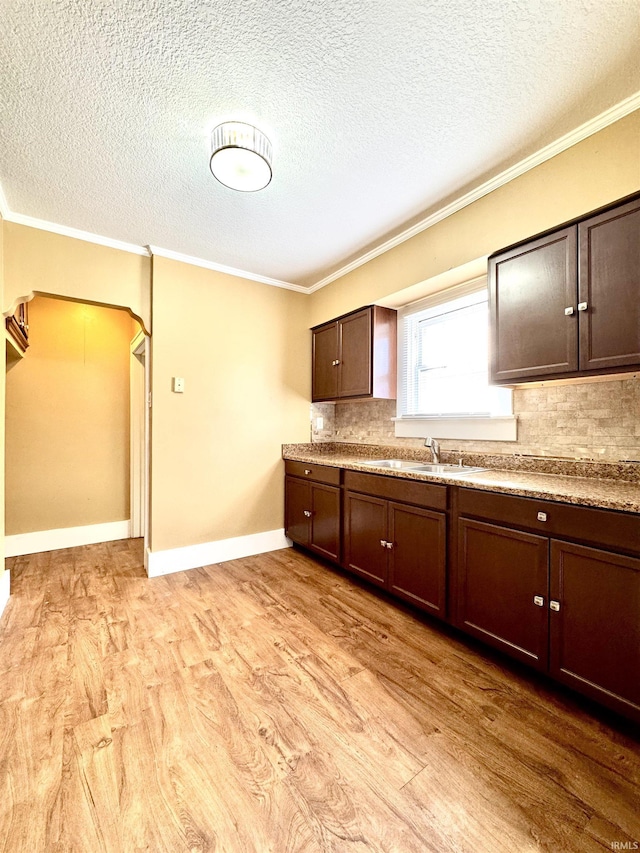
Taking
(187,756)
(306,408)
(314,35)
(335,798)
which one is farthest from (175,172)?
(335,798)

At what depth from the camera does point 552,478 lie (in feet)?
6.50

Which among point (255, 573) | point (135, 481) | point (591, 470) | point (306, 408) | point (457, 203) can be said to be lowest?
point (255, 573)

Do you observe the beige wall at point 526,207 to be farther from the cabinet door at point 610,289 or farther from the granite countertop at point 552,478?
the granite countertop at point 552,478

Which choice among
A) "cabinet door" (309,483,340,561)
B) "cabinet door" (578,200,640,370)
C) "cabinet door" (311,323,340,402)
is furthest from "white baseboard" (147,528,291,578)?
"cabinet door" (578,200,640,370)

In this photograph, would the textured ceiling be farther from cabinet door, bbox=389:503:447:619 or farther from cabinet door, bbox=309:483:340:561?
cabinet door, bbox=309:483:340:561

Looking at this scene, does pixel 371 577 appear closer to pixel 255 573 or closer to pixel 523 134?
pixel 255 573

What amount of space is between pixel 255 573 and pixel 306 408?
1695mm

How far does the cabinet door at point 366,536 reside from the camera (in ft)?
8.12

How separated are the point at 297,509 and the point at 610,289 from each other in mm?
2765

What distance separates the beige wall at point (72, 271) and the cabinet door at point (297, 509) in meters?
1.90

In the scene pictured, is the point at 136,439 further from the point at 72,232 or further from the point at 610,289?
the point at 610,289

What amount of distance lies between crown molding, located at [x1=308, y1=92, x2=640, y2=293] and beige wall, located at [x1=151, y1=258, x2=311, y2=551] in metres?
1.19

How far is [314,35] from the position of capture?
4.37 ft

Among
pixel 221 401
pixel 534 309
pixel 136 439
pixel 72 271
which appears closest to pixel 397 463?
pixel 534 309
